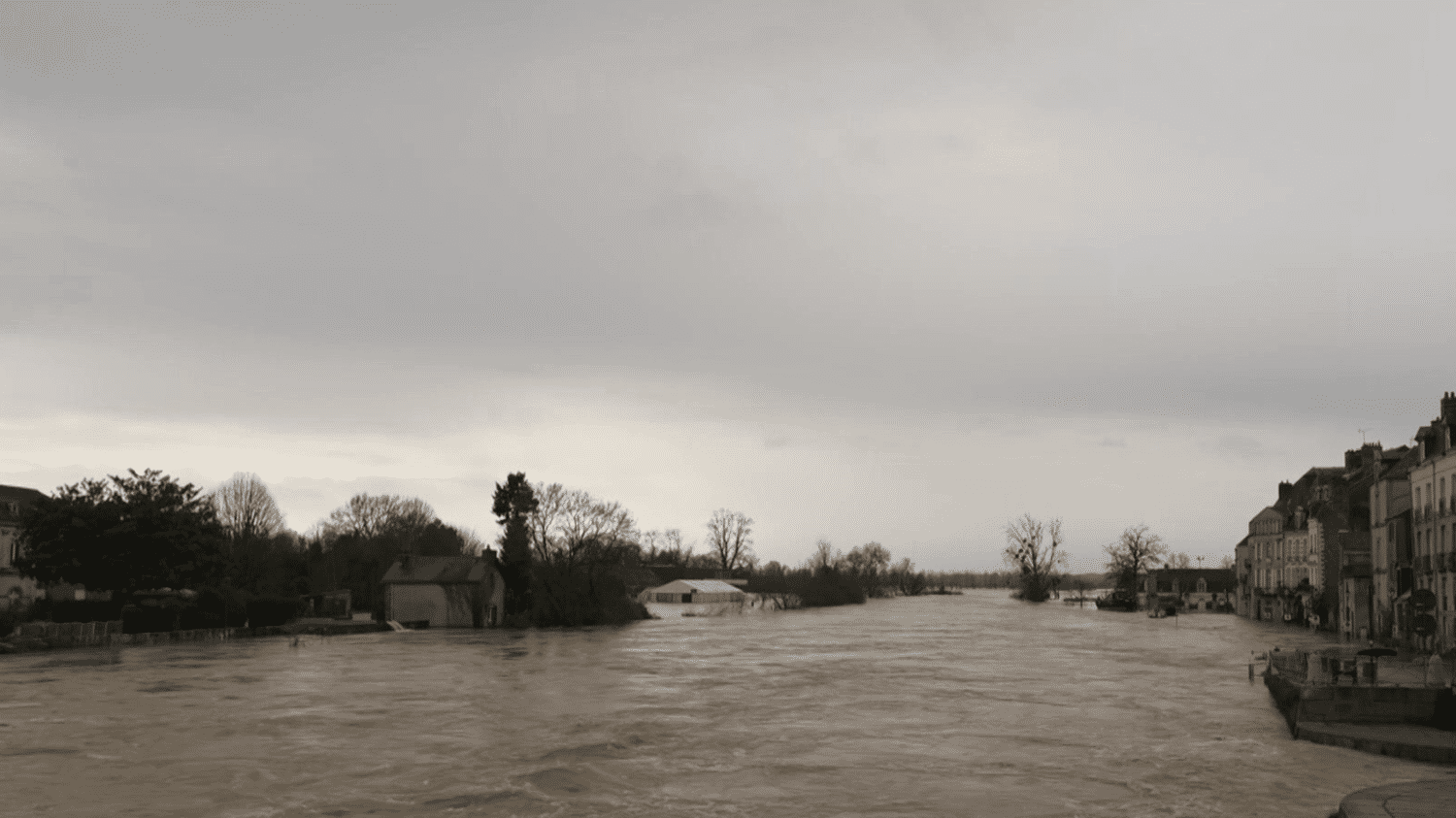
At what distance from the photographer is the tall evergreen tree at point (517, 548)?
306 feet

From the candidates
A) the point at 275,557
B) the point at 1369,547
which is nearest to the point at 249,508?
the point at 275,557

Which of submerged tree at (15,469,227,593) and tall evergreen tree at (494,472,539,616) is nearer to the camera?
submerged tree at (15,469,227,593)

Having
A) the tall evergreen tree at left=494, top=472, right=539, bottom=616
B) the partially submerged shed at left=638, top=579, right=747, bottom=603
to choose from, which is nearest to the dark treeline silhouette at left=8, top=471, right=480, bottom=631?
the tall evergreen tree at left=494, top=472, right=539, bottom=616

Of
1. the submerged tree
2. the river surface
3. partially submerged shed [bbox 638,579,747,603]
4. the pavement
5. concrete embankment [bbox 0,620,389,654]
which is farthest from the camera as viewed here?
partially submerged shed [bbox 638,579,747,603]

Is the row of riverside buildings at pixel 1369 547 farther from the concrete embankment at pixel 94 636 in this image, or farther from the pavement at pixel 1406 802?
the concrete embankment at pixel 94 636

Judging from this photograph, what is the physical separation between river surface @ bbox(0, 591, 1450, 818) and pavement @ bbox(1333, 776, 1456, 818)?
5.73ft

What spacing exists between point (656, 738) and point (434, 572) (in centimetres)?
6093

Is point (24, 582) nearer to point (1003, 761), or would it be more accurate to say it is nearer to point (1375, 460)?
point (1003, 761)

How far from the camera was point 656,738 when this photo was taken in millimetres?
29938

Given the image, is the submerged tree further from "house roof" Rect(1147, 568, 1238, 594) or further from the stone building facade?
"house roof" Rect(1147, 568, 1238, 594)

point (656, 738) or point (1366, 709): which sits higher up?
point (1366, 709)

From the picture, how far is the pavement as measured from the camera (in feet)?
59.4

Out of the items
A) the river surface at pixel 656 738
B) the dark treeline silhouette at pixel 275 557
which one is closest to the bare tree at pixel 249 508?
the dark treeline silhouette at pixel 275 557

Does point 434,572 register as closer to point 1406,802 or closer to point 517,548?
point 517,548
